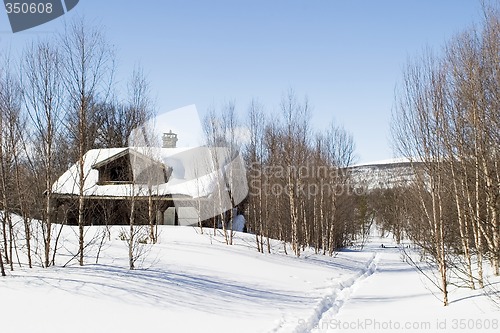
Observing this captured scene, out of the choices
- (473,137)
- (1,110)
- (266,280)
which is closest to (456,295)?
(473,137)

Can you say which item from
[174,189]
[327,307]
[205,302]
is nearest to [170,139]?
[174,189]

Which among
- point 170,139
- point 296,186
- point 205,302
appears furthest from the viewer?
point 170,139

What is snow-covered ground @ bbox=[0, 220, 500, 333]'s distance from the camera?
695 cm

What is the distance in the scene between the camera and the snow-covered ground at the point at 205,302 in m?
6.95

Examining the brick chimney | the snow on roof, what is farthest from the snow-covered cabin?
the brick chimney

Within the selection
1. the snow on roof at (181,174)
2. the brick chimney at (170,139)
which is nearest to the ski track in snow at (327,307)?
the snow on roof at (181,174)

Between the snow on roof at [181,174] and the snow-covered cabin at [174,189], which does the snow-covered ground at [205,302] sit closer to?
the snow on roof at [181,174]

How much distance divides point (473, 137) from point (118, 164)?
2135 cm

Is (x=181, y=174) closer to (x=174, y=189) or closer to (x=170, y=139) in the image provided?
(x=174, y=189)

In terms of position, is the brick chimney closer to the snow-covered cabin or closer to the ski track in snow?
the snow-covered cabin

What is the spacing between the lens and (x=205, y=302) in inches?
343

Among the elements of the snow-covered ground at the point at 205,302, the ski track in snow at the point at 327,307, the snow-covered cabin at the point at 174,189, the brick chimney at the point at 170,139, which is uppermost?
the brick chimney at the point at 170,139

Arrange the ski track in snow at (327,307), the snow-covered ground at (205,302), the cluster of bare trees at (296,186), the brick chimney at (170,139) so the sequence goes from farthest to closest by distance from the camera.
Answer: the brick chimney at (170,139) < the cluster of bare trees at (296,186) < the ski track in snow at (327,307) < the snow-covered ground at (205,302)

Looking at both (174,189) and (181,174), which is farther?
(181,174)
